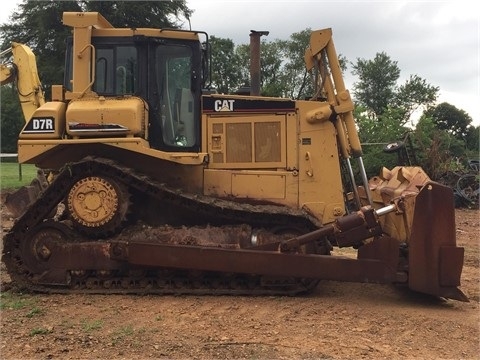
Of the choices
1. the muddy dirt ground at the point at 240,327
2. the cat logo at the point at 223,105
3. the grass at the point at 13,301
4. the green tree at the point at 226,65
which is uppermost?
the green tree at the point at 226,65

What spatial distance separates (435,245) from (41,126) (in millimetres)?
4736

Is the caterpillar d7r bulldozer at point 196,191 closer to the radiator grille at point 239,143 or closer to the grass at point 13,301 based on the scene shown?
the radiator grille at point 239,143

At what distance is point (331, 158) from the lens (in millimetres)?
6816

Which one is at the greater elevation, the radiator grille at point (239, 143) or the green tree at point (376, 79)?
the green tree at point (376, 79)

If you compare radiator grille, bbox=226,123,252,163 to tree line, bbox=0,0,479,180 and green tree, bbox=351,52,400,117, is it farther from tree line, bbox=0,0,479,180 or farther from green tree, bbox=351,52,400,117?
green tree, bbox=351,52,400,117

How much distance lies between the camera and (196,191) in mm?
6922

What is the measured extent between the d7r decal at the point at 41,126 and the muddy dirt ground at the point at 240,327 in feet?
6.20

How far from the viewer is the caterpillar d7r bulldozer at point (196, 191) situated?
6129mm

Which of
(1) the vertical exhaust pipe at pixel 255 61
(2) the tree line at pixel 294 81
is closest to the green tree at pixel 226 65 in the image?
(2) the tree line at pixel 294 81

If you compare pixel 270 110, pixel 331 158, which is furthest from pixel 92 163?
pixel 331 158

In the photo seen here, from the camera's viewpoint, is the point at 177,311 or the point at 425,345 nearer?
the point at 425,345

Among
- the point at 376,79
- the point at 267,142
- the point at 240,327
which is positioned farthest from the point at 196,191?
the point at 376,79

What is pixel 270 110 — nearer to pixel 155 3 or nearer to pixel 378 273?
pixel 378 273

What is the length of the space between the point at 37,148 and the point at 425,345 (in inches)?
186
